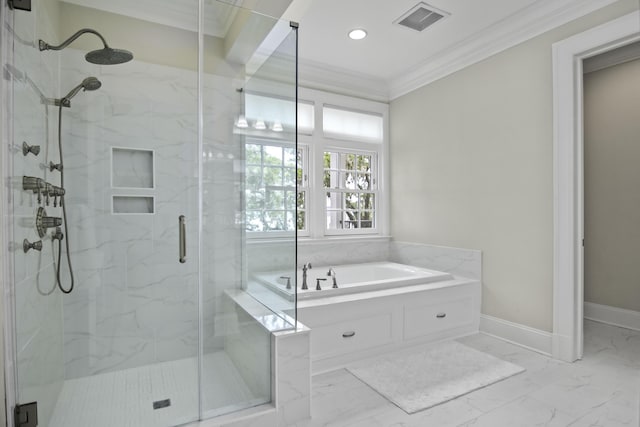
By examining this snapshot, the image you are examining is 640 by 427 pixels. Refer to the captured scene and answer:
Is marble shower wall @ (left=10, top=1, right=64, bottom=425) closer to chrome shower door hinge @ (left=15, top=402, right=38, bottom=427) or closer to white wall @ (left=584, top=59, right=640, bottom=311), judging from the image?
chrome shower door hinge @ (left=15, top=402, right=38, bottom=427)

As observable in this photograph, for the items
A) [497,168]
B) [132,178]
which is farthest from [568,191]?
[132,178]

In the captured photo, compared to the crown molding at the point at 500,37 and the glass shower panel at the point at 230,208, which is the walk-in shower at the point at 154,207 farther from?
the crown molding at the point at 500,37

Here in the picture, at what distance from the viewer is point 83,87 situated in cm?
221

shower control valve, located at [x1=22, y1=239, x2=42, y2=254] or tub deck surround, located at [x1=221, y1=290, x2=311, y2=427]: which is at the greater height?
shower control valve, located at [x1=22, y1=239, x2=42, y2=254]

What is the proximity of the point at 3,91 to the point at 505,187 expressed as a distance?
331cm

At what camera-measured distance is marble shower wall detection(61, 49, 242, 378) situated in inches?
86.4

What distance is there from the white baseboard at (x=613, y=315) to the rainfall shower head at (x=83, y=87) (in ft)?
15.7

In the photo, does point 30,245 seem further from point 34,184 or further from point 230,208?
point 230,208

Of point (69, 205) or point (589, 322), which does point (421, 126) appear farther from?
point (69, 205)

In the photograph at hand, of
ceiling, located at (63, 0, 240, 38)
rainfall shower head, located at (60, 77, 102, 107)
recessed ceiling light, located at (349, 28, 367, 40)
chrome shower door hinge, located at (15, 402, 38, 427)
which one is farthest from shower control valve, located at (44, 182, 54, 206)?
recessed ceiling light, located at (349, 28, 367, 40)

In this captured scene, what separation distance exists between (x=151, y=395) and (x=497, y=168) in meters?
3.09

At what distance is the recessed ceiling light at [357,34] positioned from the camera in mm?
3131

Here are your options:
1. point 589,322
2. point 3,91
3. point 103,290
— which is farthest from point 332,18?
point 589,322

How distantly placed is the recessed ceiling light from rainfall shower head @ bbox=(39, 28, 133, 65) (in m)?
1.82
